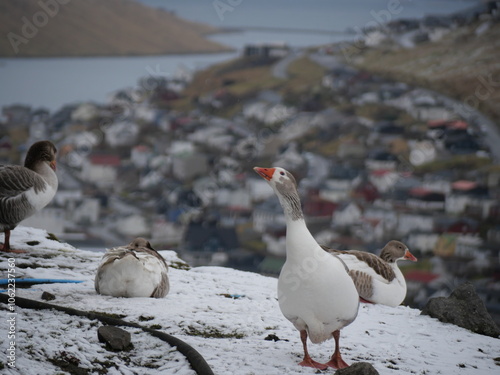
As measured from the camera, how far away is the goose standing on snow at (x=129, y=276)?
16.5ft

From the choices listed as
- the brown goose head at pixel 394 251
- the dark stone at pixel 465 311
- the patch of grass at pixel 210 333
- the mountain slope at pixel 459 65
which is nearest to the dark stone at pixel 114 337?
the patch of grass at pixel 210 333

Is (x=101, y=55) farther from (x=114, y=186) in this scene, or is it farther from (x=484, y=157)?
(x=484, y=157)

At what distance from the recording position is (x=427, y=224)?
21.4 m

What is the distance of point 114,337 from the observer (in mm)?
3934

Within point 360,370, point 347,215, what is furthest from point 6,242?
point 347,215

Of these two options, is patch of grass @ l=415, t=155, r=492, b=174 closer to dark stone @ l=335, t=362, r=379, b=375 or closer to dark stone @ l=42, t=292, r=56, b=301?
dark stone @ l=42, t=292, r=56, b=301

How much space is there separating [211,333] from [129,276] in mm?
914

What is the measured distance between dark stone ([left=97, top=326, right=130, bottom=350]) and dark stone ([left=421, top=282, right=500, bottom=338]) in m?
2.85

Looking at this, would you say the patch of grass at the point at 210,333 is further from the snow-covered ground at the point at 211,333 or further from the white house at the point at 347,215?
the white house at the point at 347,215

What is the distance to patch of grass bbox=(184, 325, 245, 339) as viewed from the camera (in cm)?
445

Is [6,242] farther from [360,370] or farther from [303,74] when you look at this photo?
[303,74]

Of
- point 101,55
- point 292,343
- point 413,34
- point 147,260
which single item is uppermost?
point 413,34

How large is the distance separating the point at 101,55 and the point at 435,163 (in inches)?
563

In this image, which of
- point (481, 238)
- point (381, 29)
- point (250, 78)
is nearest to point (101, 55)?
point (250, 78)
